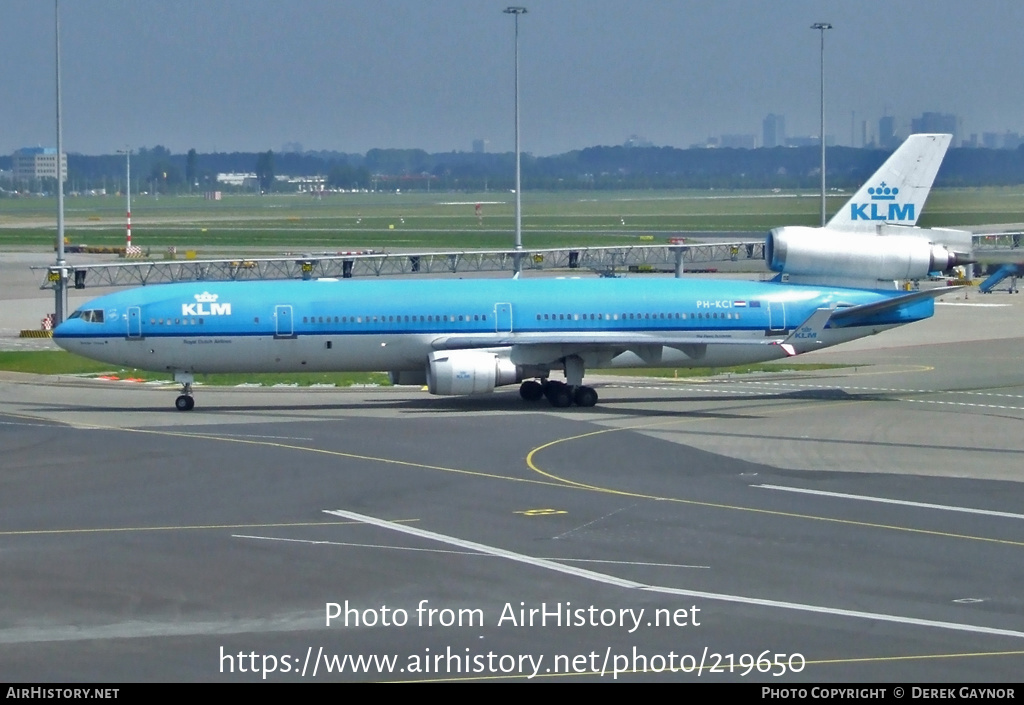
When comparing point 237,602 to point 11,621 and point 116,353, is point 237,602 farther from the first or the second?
point 116,353

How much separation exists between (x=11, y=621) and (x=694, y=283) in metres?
31.8

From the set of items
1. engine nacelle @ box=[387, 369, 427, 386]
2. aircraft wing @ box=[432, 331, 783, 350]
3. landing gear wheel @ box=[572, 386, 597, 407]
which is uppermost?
aircraft wing @ box=[432, 331, 783, 350]

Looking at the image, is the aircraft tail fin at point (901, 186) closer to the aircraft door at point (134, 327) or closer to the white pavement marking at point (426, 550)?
the aircraft door at point (134, 327)

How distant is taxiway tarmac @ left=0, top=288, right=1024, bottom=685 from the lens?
18062 mm

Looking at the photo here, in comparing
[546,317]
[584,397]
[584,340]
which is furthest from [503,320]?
[584,397]

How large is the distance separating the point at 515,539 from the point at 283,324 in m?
21.3

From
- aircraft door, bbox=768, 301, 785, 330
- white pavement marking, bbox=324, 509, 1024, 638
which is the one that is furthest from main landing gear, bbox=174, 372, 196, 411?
aircraft door, bbox=768, 301, 785, 330

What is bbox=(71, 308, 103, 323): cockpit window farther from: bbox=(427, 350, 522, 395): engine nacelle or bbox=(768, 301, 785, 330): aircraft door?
bbox=(768, 301, 785, 330): aircraft door

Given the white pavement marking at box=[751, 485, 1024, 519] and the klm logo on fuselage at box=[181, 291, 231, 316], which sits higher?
the klm logo on fuselage at box=[181, 291, 231, 316]

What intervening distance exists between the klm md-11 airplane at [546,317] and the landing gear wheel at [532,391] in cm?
5

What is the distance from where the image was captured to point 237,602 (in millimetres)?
20922

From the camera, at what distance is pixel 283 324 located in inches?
1774

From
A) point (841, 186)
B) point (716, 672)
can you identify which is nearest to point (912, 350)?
point (841, 186)

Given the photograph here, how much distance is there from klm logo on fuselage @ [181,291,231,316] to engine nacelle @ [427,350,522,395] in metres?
6.88
